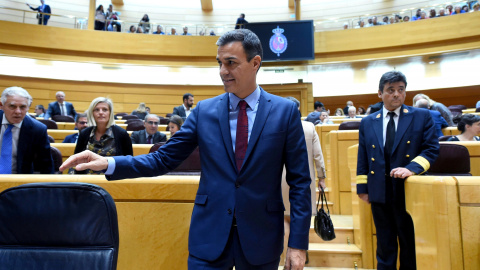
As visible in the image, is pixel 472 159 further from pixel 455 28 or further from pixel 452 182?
pixel 455 28

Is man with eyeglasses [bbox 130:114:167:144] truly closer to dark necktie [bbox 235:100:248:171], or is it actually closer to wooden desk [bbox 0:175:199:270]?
wooden desk [bbox 0:175:199:270]

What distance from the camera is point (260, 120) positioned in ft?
3.98

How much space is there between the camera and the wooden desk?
59.1 inches

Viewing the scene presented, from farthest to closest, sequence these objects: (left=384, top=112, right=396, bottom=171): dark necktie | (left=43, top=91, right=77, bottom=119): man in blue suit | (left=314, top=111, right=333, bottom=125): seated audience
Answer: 1. (left=43, top=91, right=77, bottom=119): man in blue suit
2. (left=314, top=111, right=333, bottom=125): seated audience
3. (left=384, top=112, right=396, bottom=171): dark necktie

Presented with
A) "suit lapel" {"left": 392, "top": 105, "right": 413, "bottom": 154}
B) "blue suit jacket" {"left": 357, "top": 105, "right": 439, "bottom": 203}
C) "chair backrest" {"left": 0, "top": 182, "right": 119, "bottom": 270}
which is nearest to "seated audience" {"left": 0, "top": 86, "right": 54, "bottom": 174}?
"chair backrest" {"left": 0, "top": 182, "right": 119, "bottom": 270}

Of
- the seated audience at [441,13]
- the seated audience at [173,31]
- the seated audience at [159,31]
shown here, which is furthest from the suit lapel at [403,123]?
the seated audience at [159,31]

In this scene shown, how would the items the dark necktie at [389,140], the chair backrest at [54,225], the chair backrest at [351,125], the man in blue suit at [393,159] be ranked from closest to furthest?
the chair backrest at [54,225]
the man in blue suit at [393,159]
the dark necktie at [389,140]
the chair backrest at [351,125]

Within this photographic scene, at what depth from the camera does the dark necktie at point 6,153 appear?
2213 mm

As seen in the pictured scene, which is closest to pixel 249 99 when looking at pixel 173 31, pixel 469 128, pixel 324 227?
pixel 324 227

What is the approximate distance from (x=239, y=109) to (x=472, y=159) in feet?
7.17

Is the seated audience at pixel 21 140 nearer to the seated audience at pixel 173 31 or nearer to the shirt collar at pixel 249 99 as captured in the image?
the shirt collar at pixel 249 99

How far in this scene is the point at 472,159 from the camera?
2.66 metres

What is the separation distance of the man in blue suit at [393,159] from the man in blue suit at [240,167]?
93cm

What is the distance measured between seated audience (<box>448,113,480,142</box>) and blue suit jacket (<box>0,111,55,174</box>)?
10.3ft
